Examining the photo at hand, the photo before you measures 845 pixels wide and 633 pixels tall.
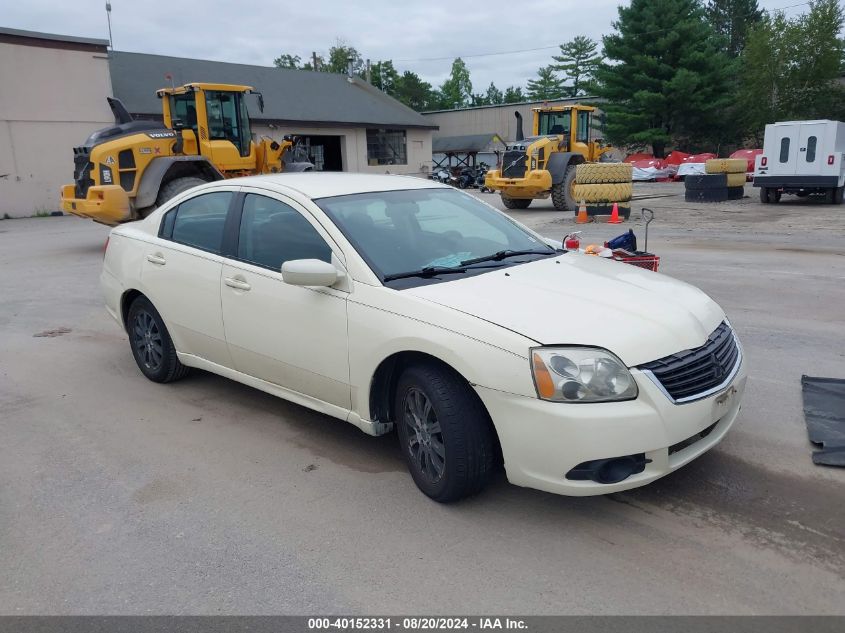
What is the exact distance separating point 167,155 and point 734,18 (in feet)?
238

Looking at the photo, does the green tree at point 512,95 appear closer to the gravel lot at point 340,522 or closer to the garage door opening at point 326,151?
the garage door opening at point 326,151

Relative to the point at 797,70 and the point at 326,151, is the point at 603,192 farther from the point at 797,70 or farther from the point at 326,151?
the point at 797,70

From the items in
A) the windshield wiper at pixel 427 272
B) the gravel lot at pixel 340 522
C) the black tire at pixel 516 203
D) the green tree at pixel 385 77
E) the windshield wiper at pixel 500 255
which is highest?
the green tree at pixel 385 77

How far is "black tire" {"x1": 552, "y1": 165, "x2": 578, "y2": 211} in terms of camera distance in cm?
1919

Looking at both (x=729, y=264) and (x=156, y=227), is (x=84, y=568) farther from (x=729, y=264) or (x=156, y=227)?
(x=729, y=264)

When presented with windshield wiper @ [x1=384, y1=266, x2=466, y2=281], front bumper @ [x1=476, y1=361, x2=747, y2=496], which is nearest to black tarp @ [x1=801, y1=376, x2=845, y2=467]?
front bumper @ [x1=476, y1=361, x2=747, y2=496]

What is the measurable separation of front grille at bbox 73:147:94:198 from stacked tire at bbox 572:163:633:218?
11027 millimetres

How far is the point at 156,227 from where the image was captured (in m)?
5.30

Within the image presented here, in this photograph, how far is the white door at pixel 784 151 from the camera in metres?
18.2

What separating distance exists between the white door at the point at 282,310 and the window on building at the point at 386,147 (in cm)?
3420

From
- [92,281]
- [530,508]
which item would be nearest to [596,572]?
[530,508]

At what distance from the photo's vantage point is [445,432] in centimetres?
323

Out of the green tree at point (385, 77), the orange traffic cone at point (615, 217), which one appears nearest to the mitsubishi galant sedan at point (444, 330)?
the orange traffic cone at point (615, 217)

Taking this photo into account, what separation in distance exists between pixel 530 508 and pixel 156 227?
3616 millimetres
